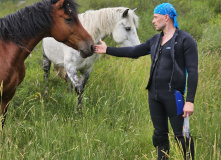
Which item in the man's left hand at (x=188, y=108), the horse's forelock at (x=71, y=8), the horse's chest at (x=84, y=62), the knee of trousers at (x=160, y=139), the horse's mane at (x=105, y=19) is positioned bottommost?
the knee of trousers at (x=160, y=139)

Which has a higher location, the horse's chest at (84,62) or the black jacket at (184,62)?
the black jacket at (184,62)

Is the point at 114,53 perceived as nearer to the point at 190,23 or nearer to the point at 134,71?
the point at 134,71

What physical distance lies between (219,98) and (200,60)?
195cm

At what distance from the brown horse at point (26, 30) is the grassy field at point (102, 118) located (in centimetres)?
42

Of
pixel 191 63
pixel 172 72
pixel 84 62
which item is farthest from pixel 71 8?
pixel 84 62

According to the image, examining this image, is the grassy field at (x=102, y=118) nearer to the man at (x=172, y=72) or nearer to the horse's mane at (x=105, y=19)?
the man at (x=172, y=72)

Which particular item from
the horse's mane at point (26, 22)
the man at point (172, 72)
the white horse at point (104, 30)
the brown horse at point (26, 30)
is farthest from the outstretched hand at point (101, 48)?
the white horse at point (104, 30)

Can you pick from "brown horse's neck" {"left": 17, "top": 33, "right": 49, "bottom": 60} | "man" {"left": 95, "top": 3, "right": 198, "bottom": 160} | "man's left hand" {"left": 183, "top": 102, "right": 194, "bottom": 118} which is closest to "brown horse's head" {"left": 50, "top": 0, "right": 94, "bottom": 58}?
"brown horse's neck" {"left": 17, "top": 33, "right": 49, "bottom": 60}

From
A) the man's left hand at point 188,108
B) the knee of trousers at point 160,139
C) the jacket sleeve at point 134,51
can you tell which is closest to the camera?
the man's left hand at point 188,108

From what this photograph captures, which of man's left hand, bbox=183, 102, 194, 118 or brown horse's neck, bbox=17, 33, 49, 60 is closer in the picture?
man's left hand, bbox=183, 102, 194, 118

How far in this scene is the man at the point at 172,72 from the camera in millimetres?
2170

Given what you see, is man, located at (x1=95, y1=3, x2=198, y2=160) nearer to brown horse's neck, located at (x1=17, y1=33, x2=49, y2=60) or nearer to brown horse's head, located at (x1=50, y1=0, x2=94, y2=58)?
brown horse's head, located at (x1=50, y1=0, x2=94, y2=58)

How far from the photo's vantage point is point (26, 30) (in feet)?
9.23

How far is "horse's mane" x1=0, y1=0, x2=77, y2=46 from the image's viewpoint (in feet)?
9.06
